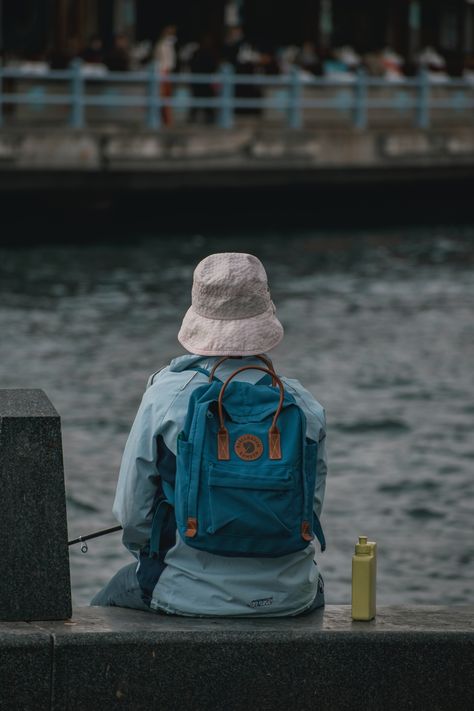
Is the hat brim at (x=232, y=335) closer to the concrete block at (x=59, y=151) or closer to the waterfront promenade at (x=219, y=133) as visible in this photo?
the waterfront promenade at (x=219, y=133)

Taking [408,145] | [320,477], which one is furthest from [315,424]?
[408,145]

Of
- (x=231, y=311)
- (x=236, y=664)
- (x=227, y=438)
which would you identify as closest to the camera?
(x=227, y=438)

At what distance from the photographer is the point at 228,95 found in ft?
80.7

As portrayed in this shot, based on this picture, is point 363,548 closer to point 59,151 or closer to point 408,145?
point 59,151

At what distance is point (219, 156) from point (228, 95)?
0.97m

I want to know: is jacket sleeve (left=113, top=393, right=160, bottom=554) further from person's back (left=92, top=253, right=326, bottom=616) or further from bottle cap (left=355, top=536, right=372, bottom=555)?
bottle cap (left=355, top=536, right=372, bottom=555)

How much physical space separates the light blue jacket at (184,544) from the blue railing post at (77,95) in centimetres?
1919

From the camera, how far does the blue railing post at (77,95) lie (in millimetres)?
22781

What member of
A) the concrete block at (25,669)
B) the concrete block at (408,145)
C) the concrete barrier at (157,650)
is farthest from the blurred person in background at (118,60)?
the concrete block at (25,669)

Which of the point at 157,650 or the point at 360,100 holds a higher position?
the point at 360,100

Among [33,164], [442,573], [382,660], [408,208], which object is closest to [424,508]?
[442,573]

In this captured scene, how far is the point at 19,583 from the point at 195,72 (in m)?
22.2

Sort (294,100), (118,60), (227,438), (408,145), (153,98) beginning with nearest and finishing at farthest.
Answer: (227,438), (153,98), (118,60), (294,100), (408,145)

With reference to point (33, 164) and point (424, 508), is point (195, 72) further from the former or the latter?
point (424, 508)
